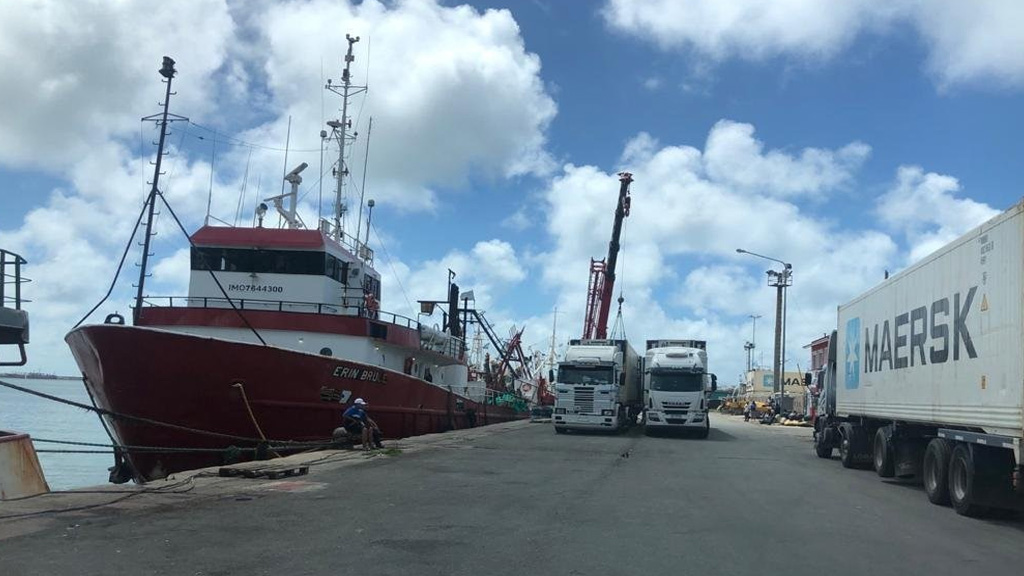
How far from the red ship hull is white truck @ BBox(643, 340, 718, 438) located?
1331 centimetres

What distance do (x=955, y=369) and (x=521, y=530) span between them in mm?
6777

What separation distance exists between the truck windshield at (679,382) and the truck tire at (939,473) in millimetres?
15421

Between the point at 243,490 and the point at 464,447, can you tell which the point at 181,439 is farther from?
the point at 464,447

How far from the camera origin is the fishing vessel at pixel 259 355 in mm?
14328

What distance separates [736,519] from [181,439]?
1036cm

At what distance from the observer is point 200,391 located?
14.7 metres

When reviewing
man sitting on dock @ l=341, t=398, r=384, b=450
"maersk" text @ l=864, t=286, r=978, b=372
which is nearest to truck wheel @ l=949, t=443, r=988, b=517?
"maersk" text @ l=864, t=286, r=978, b=372

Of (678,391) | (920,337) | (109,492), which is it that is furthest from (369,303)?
(920,337)

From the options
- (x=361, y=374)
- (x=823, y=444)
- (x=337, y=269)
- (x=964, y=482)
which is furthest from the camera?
(x=337, y=269)

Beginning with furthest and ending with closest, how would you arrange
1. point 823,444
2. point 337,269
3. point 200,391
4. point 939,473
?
point 337,269 < point 823,444 < point 200,391 < point 939,473

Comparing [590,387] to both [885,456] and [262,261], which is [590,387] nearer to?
[262,261]

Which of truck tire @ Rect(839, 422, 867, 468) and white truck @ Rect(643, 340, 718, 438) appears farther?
white truck @ Rect(643, 340, 718, 438)

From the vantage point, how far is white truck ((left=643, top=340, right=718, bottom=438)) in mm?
27312

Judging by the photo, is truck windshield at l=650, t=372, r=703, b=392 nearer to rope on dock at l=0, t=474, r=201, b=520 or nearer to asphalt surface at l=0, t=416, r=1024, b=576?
asphalt surface at l=0, t=416, r=1024, b=576
